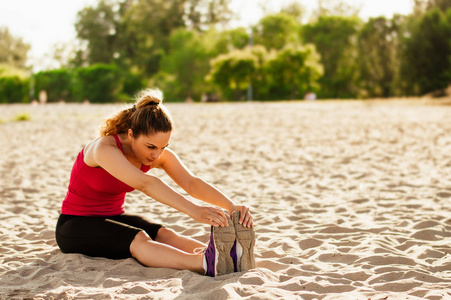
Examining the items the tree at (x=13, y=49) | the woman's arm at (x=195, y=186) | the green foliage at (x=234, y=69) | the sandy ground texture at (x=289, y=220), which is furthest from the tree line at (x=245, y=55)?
the woman's arm at (x=195, y=186)

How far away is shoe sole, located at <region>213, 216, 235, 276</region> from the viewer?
120 inches

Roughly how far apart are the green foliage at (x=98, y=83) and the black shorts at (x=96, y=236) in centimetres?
3795

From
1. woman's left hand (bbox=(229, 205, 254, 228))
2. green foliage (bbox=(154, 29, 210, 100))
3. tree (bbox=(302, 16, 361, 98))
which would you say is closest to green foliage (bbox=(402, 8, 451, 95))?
tree (bbox=(302, 16, 361, 98))

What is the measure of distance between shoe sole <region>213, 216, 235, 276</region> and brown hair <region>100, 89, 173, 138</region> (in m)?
0.69

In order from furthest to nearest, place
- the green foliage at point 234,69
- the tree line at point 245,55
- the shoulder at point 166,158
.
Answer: the tree line at point 245,55, the green foliage at point 234,69, the shoulder at point 166,158

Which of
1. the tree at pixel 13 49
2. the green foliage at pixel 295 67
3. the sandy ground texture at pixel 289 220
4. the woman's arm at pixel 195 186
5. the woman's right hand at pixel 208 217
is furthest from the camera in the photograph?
the tree at pixel 13 49

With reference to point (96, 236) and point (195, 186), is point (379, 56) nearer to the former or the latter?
point (195, 186)

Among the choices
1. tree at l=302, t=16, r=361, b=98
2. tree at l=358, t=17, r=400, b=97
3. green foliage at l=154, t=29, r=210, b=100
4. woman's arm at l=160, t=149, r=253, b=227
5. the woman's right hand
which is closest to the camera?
the woman's right hand

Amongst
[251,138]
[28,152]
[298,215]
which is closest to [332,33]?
[251,138]

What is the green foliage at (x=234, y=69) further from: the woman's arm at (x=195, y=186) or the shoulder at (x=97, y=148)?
the shoulder at (x=97, y=148)

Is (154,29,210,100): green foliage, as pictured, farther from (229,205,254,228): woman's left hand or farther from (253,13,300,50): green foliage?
(229,205,254,228): woman's left hand

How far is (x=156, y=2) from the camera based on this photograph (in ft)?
162

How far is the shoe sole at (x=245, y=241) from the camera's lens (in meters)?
3.11

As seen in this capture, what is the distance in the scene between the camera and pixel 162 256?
3.20 m
